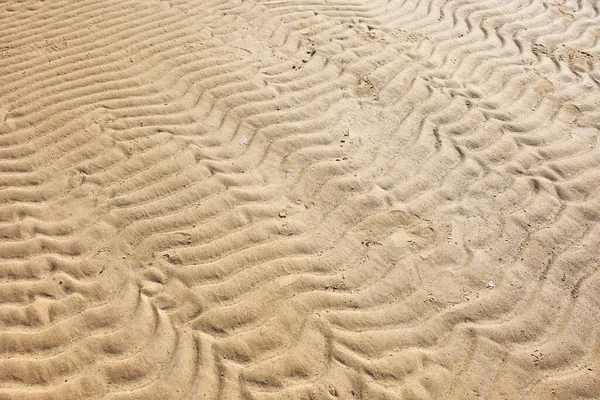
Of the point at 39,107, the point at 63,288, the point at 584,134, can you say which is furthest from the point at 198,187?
the point at 584,134

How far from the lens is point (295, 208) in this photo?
11.4 ft

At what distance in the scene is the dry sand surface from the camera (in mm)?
2744


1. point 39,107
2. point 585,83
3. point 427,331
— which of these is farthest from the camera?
point 585,83

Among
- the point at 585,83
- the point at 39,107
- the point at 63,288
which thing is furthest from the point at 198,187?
the point at 585,83

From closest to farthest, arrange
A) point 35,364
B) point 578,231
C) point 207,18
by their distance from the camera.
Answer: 1. point 35,364
2. point 578,231
3. point 207,18

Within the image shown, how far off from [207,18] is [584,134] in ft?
13.1

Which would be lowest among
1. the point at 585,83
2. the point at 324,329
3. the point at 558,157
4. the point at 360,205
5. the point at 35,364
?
the point at 35,364

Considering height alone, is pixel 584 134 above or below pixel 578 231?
above

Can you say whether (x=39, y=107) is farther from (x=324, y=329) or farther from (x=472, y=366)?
(x=472, y=366)

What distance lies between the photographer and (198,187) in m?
3.53

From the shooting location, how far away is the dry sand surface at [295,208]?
2744mm

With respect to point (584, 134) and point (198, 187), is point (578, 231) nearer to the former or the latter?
point (584, 134)

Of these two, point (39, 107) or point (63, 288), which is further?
point (39, 107)

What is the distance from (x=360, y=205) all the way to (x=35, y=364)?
2.31 meters
